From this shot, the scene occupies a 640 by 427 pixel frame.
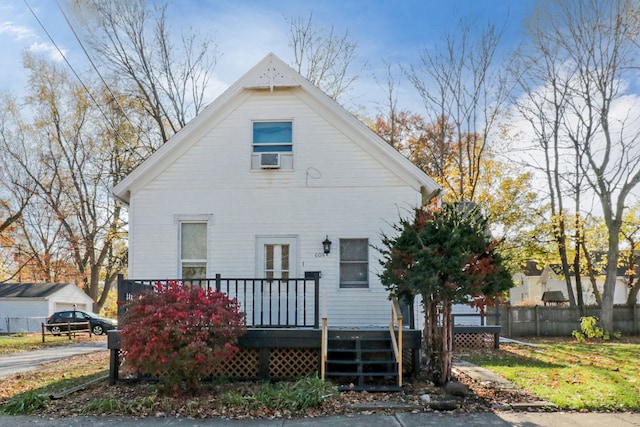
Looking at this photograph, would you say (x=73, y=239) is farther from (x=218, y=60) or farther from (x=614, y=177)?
(x=614, y=177)

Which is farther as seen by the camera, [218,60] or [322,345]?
Result: [218,60]

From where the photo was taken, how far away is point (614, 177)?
23.1 m

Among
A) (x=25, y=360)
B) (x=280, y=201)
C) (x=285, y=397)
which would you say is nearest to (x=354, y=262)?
(x=280, y=201)

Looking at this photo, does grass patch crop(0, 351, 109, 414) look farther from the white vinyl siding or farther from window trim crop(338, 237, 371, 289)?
window trim crop(338, 237, 371, 289)

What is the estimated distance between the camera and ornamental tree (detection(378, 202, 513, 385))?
29.9 feet

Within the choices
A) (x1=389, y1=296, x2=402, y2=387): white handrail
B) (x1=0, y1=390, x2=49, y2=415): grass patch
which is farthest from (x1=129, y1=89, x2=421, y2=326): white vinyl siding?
(x1=0, y1=390, x2=49, y2=415): grass patch

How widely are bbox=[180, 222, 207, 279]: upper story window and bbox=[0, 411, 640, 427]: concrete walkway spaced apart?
16.8 ft

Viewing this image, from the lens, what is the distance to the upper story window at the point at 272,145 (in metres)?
12.9

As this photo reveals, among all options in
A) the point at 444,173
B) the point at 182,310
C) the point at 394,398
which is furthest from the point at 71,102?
the point at 394,398

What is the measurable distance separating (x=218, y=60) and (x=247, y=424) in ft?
71.7

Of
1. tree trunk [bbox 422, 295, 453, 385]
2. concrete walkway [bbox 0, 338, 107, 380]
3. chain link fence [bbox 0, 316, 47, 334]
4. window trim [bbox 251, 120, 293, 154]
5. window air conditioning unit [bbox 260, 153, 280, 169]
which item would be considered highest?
window trim [bbox 251, 120, 293, 154]

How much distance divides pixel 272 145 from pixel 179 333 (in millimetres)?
5790

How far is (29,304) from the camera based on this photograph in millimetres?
35031

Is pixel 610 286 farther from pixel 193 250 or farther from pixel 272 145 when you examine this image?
pixel 193 250
